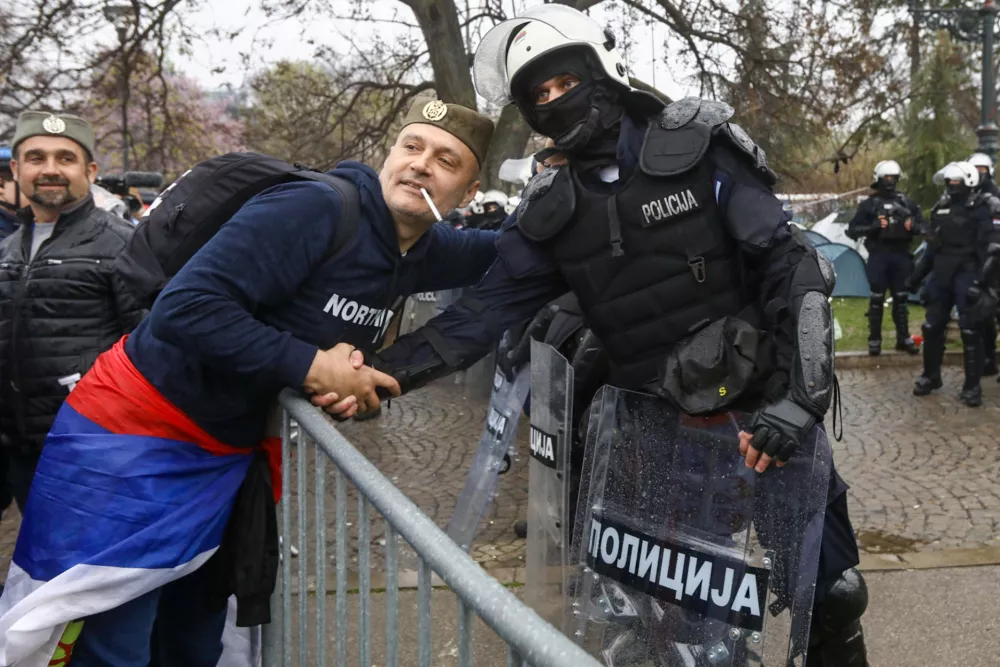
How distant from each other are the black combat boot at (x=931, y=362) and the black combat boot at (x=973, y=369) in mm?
279

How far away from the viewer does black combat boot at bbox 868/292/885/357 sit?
9578mm

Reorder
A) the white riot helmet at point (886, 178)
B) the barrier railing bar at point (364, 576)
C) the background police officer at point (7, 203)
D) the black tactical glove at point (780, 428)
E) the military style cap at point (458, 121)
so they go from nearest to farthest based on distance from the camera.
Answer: the barrier railing bar at point (364, 576) → the black tactical glove at point (780, 428) → the military style cap at point (458, 121) → the background police officer at point (7, 203) → the white riot helmet at point (886, 178)

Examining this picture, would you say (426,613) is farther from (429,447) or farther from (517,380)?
(429,447)

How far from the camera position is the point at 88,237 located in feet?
10.7

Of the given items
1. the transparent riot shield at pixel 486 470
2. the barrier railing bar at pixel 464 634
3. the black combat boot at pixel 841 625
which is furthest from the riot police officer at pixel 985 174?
the barrier railing bar at pixel 464 634

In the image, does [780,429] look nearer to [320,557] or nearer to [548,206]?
[548,206]

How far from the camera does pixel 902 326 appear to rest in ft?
32.4

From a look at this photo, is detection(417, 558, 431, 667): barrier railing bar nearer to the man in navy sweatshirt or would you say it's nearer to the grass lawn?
the man in navy sweatshirt

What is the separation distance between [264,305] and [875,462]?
486 centimetres

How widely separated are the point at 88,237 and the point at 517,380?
1.63 metres

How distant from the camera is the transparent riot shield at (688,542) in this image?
215 centimetres

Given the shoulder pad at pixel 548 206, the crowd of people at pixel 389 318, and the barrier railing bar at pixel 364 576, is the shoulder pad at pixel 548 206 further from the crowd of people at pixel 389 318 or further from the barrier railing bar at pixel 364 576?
the barrier railing bar at pixel 364 576

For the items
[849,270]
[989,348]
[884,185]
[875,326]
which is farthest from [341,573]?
[849,270]

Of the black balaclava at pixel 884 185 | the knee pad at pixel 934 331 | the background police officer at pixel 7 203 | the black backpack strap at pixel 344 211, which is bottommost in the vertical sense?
the black backpack strap at pixel 344 211
